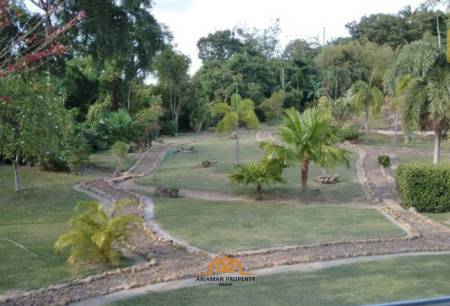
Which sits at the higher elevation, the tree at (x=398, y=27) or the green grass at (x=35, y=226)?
the tree at (x=398, y=27)

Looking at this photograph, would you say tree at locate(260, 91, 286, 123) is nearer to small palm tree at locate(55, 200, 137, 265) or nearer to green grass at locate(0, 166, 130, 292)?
green grass at locate(0, 166, 130, 292)

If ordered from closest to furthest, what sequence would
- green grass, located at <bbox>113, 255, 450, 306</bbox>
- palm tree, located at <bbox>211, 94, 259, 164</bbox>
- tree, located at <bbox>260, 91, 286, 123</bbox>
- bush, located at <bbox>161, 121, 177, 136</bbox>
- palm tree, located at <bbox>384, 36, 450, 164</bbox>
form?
green grass, located at <bbox>113, 255, 450, 306</bbox> → palm tree, located at <bbox>384, 36, 450, 164</bbox> → palm tree, located at <bbox>211, 94, 259, 164</bbox> → bush, located at <bbox>161, 121, 177, 136</bbox> → tree, located at <bbox>260, 91, 286, 123</bbox>

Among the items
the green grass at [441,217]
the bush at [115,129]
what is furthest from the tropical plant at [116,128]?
the green grass at [441,217]

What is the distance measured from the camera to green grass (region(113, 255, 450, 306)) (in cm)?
613

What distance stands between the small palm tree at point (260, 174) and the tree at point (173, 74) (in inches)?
783

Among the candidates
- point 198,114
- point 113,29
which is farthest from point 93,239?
point 198,114

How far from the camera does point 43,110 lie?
43.7ft

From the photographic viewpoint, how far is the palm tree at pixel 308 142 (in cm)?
1321

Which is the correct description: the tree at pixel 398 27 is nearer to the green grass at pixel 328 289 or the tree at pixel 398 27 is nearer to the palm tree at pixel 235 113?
the palm tree at pixel 235 113

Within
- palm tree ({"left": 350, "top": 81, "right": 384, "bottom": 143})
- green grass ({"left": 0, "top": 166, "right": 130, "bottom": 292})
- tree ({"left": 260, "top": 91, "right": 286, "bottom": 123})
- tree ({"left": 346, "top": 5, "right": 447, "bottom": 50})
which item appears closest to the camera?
green grass ({"left": 0, "top": 166, "right": 130, "bottom": 292})

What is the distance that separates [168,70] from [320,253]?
27022 millimetres

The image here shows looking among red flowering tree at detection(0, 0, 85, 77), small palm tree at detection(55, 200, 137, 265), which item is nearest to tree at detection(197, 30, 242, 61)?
small palm tree at detection(55, 200, 137, 265)

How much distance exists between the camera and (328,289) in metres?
6.54

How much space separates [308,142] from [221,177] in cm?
507
